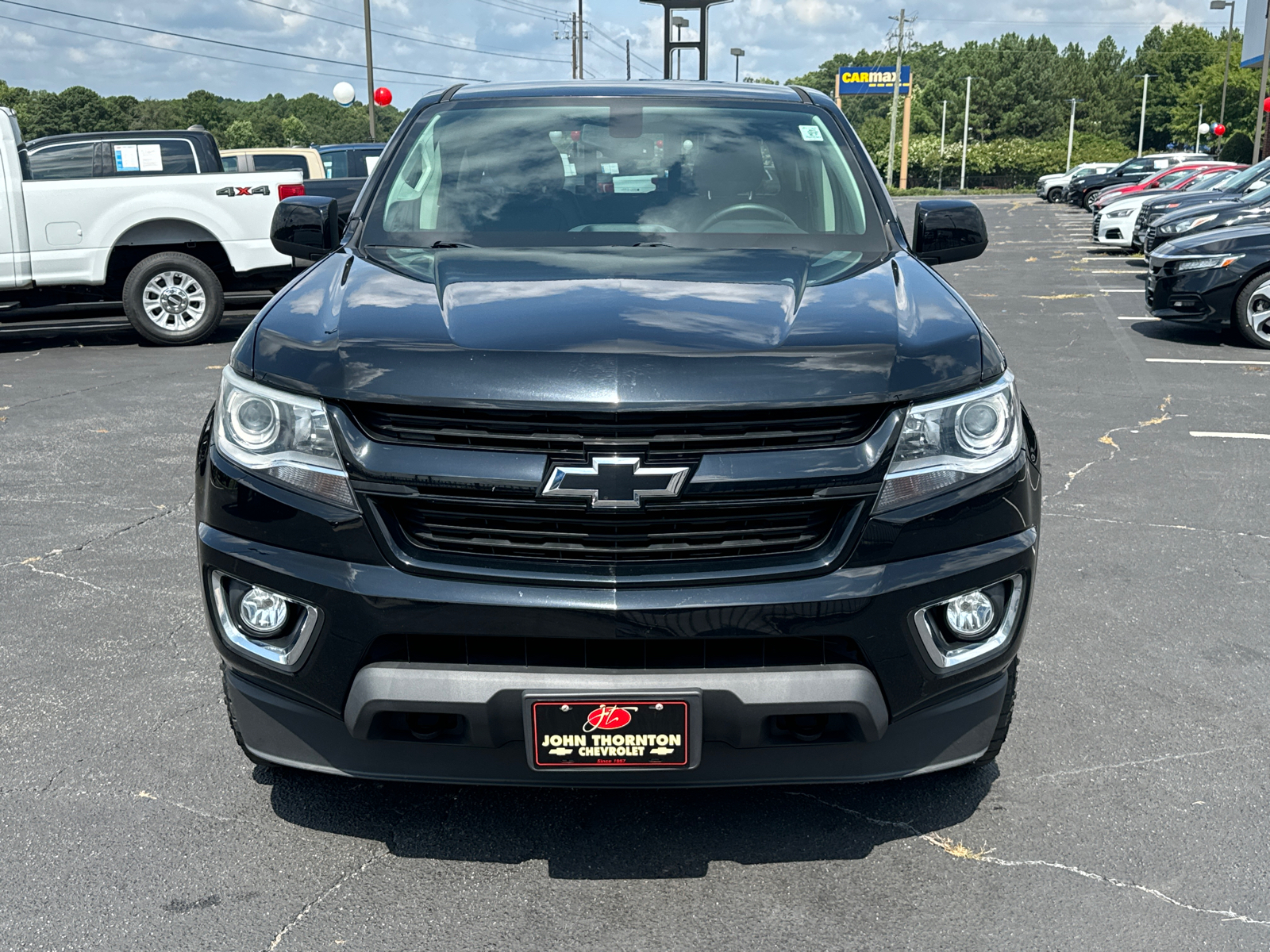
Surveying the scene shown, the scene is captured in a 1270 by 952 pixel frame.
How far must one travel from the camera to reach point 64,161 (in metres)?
11.5

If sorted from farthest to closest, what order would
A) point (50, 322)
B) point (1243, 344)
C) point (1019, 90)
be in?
point (1019, 90), point (50, 322), point (1243, 344)

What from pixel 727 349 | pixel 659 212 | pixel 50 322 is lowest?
pixel 50 322

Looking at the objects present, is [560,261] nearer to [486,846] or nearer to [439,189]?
[439,189]

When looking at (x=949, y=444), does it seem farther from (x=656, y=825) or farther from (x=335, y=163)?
(x=335, y=163)

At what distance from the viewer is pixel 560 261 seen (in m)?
3.23

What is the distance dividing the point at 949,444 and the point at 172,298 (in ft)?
34.7

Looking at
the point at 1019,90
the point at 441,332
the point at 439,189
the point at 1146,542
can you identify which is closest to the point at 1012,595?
the point at 441,332

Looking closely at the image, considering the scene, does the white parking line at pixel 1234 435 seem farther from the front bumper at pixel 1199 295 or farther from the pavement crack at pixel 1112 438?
the front bumper at pixel 1199 295

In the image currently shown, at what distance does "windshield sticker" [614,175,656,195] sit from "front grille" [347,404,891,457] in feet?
5.19

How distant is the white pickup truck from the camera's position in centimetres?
1111

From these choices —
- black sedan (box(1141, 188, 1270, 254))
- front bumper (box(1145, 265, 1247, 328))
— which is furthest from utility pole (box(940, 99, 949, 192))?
front bumper (box(1145, 265, 1247, 328))

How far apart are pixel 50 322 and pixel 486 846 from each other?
1343 cm

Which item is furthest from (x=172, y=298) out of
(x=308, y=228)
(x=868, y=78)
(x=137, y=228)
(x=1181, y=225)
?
(x=868, y=78)

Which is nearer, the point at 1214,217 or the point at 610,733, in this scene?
the point at 610,733
